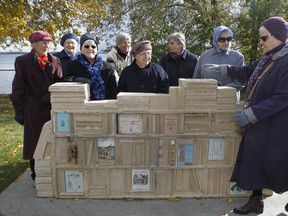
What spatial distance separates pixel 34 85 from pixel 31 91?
10 centimetres

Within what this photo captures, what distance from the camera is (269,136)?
316 centimetres

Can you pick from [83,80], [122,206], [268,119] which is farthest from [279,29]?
[122,206]

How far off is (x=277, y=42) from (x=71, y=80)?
2076 millimetres

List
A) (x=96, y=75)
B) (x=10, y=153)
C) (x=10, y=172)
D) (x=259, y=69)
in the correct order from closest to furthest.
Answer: (x=259, y=69), (x=96, y=75), (x=10, y=172), (x=10, y=153)

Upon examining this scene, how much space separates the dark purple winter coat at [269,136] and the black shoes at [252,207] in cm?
30

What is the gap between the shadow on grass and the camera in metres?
4.34

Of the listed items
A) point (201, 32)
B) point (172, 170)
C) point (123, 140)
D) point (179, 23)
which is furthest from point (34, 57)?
point (179, 23)

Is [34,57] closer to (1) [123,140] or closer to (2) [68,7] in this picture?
(1) [123,140]

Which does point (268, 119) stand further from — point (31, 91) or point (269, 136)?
point (31, 91)

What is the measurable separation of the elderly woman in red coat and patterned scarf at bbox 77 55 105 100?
1.30 feet

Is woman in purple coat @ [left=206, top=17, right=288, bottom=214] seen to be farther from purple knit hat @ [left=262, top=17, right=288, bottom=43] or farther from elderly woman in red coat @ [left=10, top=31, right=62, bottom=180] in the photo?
elderly woman in red coat @ [left=10, top=31, right=62, bottom=180]

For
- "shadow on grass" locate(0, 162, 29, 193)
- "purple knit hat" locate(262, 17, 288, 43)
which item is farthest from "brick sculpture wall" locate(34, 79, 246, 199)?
"shadow on grass" locate(0, 162, 29, 193)

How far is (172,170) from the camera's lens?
370cm

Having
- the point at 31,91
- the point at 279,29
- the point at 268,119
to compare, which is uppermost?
the point at 279,29
